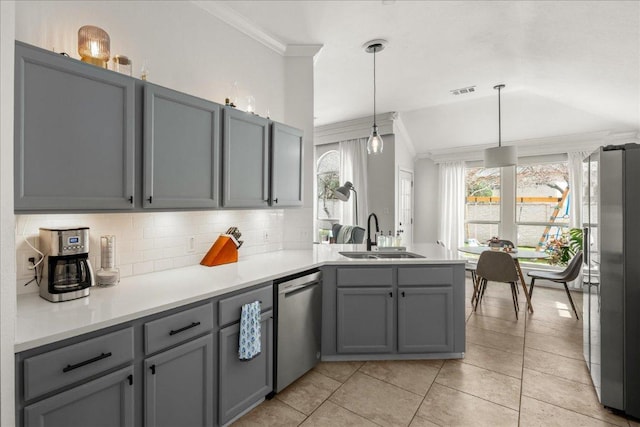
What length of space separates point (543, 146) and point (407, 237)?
9.18 feet

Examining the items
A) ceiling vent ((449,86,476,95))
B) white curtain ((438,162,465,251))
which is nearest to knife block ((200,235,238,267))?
ceiling vent ((449,86,476,95))

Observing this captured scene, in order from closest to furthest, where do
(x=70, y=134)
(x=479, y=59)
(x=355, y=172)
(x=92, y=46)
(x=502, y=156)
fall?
(x=70, y=134), (x=92, y=46), (x=479, y=59), (x=502, y=156), (x=355, y=172)

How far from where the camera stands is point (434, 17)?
2.84 meters

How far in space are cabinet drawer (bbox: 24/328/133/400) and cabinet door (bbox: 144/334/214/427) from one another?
6.4 inches

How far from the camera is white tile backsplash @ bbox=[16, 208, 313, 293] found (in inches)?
68.4

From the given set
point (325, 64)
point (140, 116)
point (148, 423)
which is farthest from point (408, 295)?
point (325, 64)

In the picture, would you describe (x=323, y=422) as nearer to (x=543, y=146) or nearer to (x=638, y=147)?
(x=638, y=147)

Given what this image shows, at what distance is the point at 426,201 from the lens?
688cm

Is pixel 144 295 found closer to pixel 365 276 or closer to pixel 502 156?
pixel 365 276

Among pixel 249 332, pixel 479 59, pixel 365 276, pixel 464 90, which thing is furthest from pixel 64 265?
pixel 464 90

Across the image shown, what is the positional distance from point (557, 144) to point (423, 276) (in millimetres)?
4406

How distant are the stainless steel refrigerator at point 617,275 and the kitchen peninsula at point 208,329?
948mm

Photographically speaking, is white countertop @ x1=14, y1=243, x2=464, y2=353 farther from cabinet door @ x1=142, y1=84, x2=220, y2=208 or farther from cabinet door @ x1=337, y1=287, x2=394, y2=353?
cabinet door @ x1=142, y1=84, x2=220, y2=208

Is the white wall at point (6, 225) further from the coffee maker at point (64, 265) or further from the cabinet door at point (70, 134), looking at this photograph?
the coffee maker at point (64, 265)
